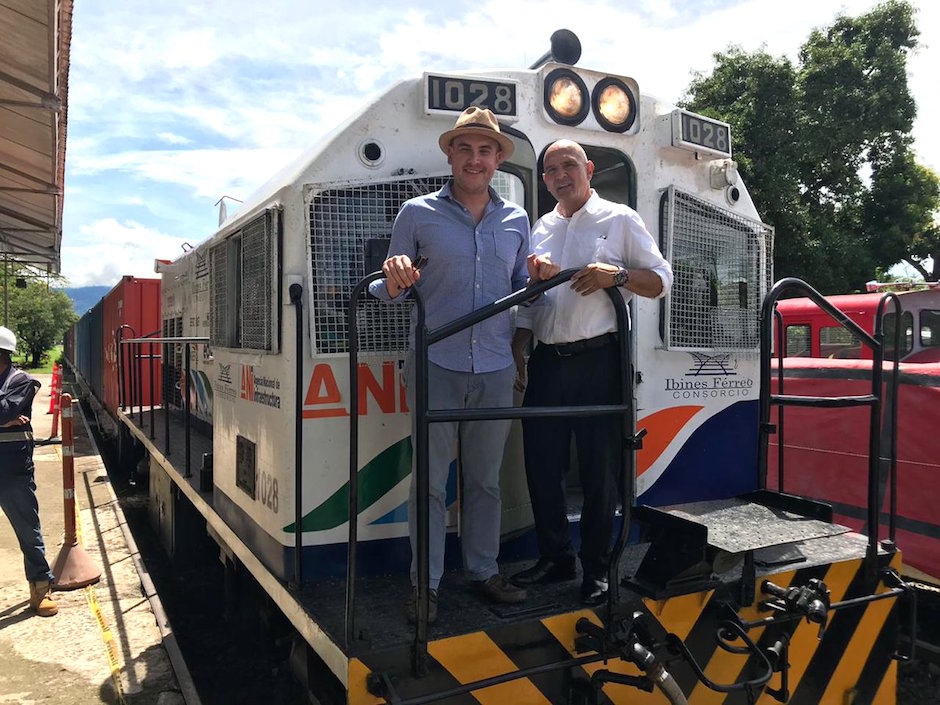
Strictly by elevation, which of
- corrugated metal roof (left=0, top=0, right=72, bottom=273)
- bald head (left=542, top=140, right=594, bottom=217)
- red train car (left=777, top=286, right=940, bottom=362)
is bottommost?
red train car (left=777, top=286, right=940, bottom=362)

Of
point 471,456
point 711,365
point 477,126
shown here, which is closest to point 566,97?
point 477,126

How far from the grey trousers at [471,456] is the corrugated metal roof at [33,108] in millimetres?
5587

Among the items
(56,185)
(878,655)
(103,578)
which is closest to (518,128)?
(878,655)

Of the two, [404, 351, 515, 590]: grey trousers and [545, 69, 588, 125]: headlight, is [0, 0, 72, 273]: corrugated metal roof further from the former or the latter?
[404, 351, 515, 590]: grey trousers

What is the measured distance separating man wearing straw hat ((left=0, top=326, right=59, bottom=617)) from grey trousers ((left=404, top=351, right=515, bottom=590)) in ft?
12.2

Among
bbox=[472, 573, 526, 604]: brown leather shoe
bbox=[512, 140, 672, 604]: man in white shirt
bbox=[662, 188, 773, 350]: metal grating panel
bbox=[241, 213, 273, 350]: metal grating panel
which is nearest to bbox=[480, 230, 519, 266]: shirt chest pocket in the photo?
bbox=[512, 140, 672, 604]: man in white shirt

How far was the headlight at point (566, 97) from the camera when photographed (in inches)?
122

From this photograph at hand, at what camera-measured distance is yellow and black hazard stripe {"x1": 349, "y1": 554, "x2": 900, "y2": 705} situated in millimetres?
2221

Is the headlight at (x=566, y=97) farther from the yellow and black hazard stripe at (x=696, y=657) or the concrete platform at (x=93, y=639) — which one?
the concrete platform at (x=93, y=639)

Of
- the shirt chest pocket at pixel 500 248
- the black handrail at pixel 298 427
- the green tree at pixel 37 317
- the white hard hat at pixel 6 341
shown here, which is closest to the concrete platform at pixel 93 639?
the black handrail at pixel 298 427

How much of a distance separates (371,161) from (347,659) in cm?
177

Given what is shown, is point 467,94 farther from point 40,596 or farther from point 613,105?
point 40,596

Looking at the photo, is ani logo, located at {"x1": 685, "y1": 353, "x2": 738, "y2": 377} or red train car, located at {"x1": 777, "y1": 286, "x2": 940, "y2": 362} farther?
red train car, located at {"x1": 777, "y1": 286, "x2": 940, "y2": 362}

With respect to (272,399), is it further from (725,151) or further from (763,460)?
(725,151)
